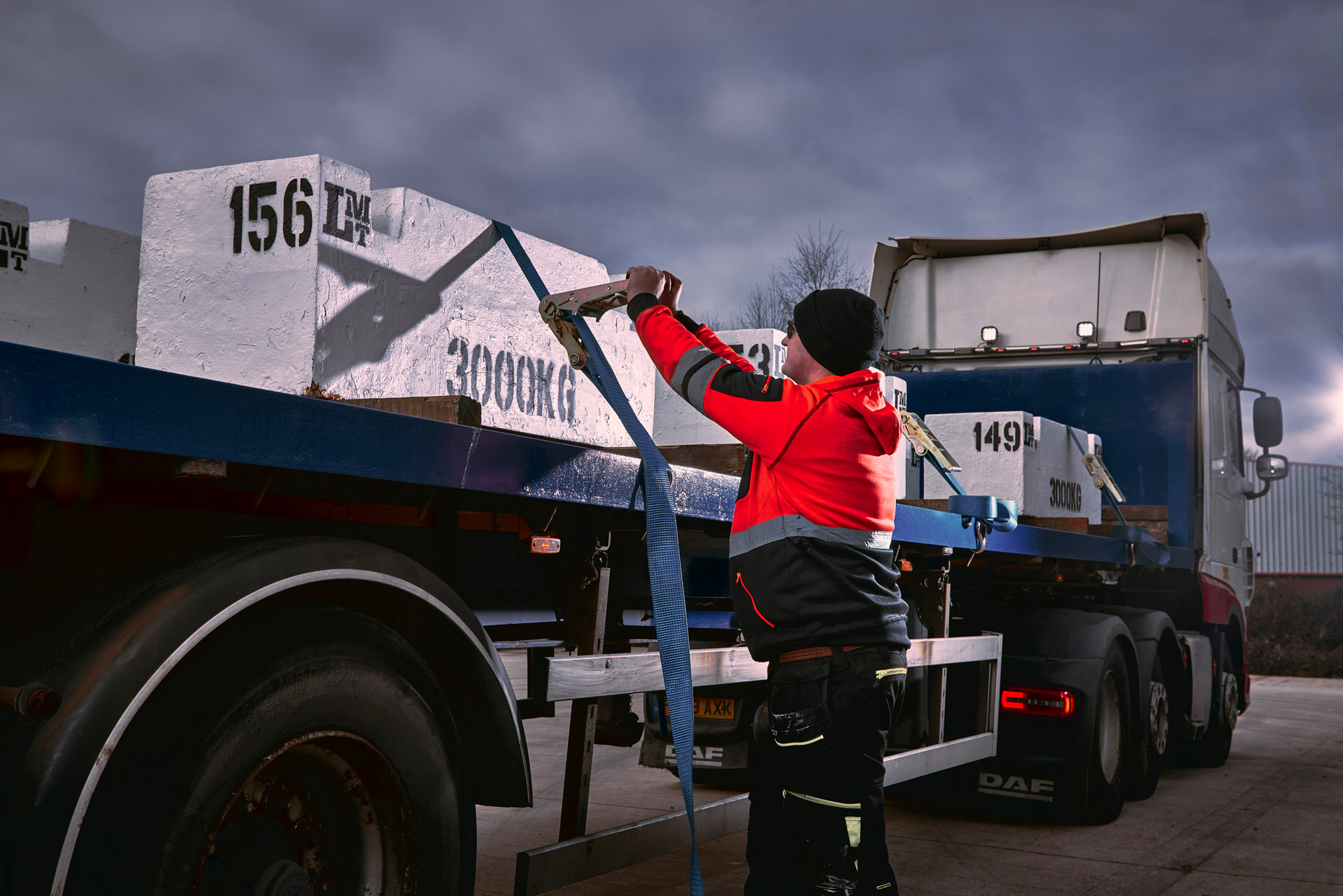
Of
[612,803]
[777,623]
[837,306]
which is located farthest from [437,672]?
[612,803]

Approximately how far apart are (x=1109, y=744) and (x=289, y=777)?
5096mm

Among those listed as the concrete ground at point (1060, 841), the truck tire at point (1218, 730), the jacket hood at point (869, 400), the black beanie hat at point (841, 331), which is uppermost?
the black beanie hat at point (841, 331)

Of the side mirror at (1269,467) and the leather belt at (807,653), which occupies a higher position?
the side mirror at (1269,467)

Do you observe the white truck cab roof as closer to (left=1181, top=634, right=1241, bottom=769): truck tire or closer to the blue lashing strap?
(left=1181, top=634, right=1241, bottom=769): truck tire

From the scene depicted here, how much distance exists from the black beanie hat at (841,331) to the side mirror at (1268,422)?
6.75m

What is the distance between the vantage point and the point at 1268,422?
8484 millimetres

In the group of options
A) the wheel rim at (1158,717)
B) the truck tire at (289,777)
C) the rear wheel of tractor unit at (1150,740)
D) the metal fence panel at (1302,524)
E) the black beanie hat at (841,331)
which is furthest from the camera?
the metal fence panel at (1302,524)

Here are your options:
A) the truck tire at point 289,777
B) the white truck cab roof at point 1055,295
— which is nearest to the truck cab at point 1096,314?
the white truck cab roof at point 1055,295

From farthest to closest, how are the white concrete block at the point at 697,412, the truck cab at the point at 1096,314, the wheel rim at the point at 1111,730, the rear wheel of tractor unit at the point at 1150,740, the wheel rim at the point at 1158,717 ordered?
the truck cab at the point at 1096,314 < the wheel rim at the point at 1158,717 < the rear wheel of tractor unit at the point at 1150,740 < the wheel rim at the point at 1111,730 < the white concrete block at the point at 697,412

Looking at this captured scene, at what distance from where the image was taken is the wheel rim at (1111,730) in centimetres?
585

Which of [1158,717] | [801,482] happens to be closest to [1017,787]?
[1158,717]

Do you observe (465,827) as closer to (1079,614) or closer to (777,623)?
(777,623)

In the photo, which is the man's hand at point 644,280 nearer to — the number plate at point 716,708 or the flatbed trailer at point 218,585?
the flatbed trailer at point 218,585

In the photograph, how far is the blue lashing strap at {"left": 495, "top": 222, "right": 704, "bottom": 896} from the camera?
259 cm
